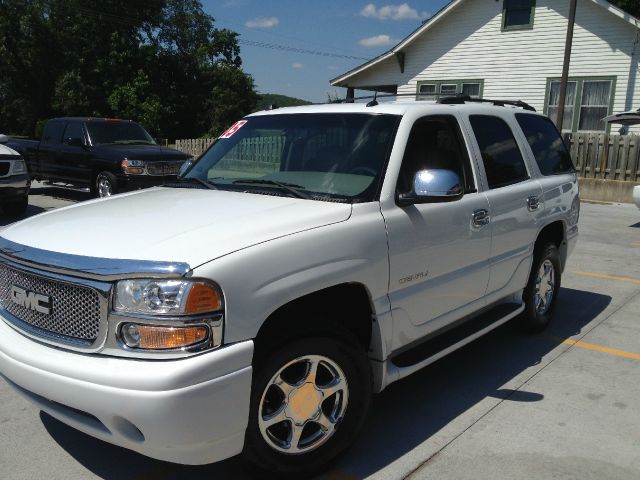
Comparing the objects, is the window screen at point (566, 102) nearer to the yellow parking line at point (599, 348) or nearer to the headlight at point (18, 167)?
the yellow parking line at point (599, 348)

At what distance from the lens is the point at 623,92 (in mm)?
17516

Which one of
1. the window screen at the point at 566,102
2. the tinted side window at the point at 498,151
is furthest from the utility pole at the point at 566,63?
the tinted side window at the point at 498,151

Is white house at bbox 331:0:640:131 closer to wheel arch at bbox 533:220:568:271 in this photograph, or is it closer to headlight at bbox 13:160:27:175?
headlight at bbox 13:160:27:175

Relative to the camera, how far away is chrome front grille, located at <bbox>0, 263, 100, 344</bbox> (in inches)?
98.2

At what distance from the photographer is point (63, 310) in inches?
102

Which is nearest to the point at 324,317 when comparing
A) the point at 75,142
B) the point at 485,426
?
the point at 485,426

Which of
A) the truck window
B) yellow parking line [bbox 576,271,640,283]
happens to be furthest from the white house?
the truck window

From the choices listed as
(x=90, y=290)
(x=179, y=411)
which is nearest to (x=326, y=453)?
(x=179, y=411)

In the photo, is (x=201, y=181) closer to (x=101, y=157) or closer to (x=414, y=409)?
(x=414, y=409)

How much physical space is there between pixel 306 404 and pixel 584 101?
18.4 meters

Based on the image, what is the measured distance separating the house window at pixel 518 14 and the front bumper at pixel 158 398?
19.6 m

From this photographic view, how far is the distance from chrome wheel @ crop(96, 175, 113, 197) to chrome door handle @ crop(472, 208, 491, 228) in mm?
A: 9008

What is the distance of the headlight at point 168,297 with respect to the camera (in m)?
2.35

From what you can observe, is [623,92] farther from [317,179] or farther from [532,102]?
[317,179]
